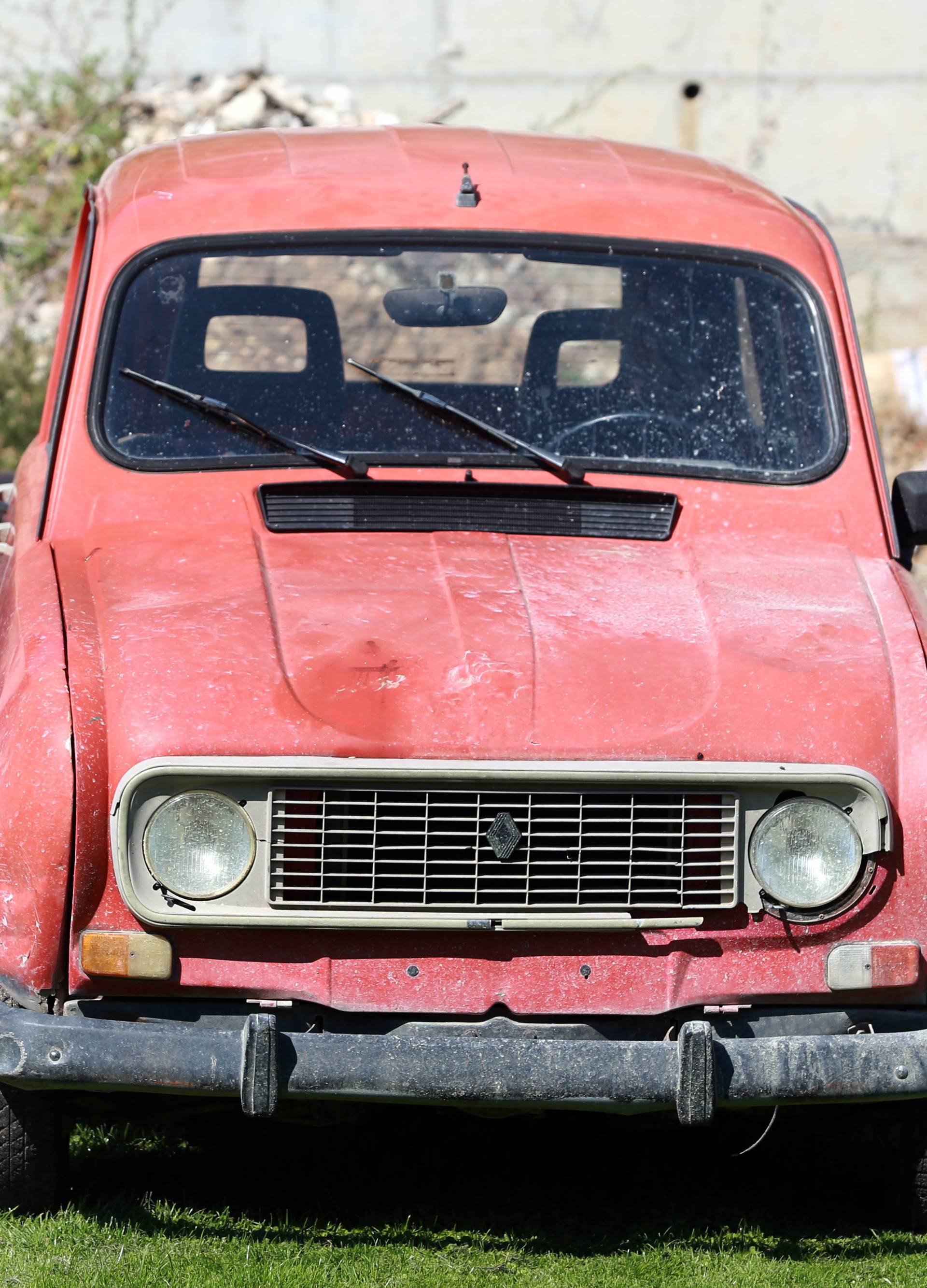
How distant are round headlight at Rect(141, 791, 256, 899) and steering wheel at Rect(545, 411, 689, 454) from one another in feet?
5.20

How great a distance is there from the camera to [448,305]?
4.63m

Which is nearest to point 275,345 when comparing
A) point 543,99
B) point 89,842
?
point 89,842

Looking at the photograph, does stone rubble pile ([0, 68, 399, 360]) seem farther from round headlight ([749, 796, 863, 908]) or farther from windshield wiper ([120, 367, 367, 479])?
round headlight ([749, 796, 863, 908])

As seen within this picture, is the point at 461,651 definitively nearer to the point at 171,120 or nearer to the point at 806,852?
the point at 806,852

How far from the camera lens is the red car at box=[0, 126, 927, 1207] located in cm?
319

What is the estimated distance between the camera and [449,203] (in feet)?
15.4

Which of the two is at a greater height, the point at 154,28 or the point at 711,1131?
the point at 154,28

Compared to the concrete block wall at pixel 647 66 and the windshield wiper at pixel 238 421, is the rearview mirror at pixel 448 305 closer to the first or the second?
the windshield wiper at pixel 238 421

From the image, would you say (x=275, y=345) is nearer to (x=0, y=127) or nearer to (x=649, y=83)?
(x=649, y=83)

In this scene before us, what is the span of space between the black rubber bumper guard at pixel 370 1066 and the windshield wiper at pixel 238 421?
59.9 inches

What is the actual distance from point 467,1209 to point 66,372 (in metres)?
2.29

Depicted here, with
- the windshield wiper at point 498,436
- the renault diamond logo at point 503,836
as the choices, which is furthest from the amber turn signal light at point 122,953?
the windshield wiper at point 498,436

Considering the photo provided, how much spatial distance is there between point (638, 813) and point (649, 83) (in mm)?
10154

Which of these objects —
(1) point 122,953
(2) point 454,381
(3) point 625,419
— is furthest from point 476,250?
(1) point 122,953
